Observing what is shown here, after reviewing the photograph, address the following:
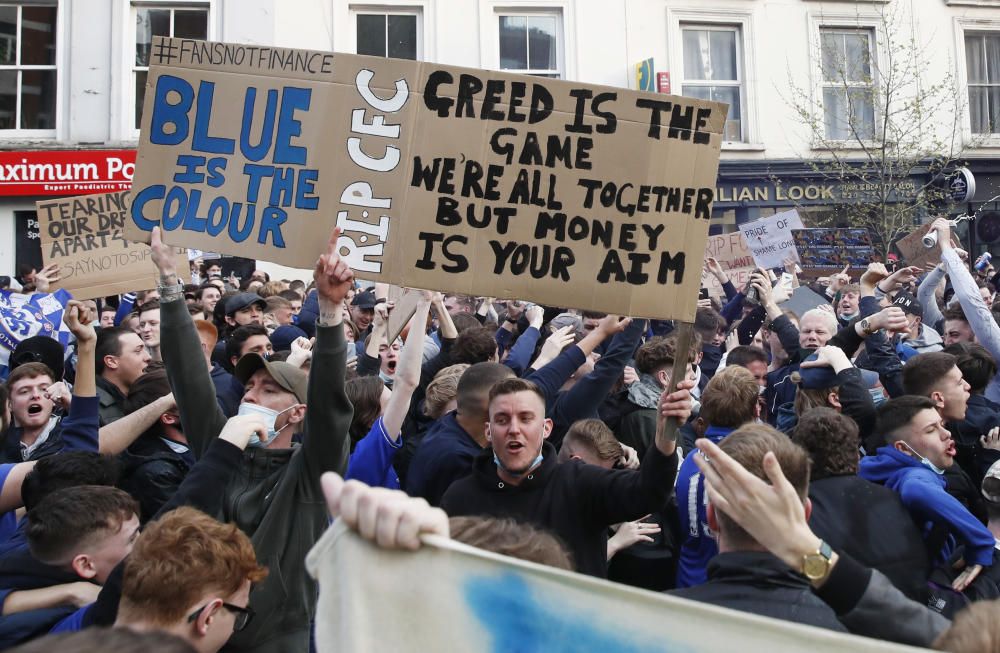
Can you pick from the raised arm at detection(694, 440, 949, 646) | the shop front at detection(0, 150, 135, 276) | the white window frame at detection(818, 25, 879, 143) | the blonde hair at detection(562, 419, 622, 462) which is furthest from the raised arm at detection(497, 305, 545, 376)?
the white window frame at detection(818, 25, 879, 143)

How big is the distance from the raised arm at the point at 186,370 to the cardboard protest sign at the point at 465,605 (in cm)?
197

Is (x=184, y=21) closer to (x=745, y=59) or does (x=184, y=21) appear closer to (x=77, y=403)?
(x=745, y=59)

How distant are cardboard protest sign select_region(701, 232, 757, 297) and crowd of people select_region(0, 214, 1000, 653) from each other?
454cm

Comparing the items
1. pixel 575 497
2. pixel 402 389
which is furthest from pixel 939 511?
pixel 402 389

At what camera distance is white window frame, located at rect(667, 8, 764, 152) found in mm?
19438

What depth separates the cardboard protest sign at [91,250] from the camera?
848cm

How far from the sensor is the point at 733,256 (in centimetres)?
1102

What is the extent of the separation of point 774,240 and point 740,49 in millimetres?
9650

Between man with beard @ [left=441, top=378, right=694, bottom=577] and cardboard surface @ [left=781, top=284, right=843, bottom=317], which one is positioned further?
cardboard surface @ [left=781, top=284, right=843, bottom=317]

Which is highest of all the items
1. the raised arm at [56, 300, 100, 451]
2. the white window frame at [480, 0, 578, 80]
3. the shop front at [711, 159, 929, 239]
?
the white window frame at [480, 0, 578, 80]

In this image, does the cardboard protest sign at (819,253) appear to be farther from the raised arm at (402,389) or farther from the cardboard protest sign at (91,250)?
the raised arm at (402,389)

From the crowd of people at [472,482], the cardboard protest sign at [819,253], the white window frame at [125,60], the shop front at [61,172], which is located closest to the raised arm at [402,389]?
the crowd of people at [472,482]

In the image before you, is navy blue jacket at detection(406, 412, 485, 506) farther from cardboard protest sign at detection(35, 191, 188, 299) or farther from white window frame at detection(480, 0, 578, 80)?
white window frame at detection(480, 0, 578, 80)

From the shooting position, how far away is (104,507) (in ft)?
11.1
